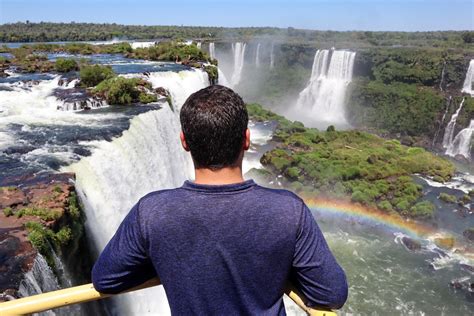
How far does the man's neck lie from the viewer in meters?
2.04

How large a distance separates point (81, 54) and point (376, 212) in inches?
1053

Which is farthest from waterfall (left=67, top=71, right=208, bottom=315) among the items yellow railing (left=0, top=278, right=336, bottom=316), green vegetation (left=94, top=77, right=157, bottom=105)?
yellow railing (left=0, top=278, right=336, bottom=316)

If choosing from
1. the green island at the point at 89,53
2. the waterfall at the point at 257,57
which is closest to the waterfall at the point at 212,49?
the waterfall at the point at 257,57

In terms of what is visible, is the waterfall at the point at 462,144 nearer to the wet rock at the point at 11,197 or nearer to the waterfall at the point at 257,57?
the waterfall at the point at 257,57

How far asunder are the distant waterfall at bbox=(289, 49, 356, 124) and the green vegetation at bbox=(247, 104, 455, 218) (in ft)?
44.9

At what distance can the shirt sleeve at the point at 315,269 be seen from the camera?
1987mm

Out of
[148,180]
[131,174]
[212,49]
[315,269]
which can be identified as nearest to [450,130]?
[148,180]

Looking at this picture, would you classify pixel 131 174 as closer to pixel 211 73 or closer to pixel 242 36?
pixel 211 73

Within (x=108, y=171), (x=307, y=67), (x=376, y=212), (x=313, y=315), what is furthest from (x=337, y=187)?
(x=307, y=67)

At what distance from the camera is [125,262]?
2088 mm

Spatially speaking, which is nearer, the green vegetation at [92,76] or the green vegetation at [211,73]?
the green vegetation at [92,76]

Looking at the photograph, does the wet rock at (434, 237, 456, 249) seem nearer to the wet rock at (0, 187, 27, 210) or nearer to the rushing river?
the rushing river

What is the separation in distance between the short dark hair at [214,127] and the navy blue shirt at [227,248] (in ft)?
0.51

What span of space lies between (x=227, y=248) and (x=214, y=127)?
58cm
